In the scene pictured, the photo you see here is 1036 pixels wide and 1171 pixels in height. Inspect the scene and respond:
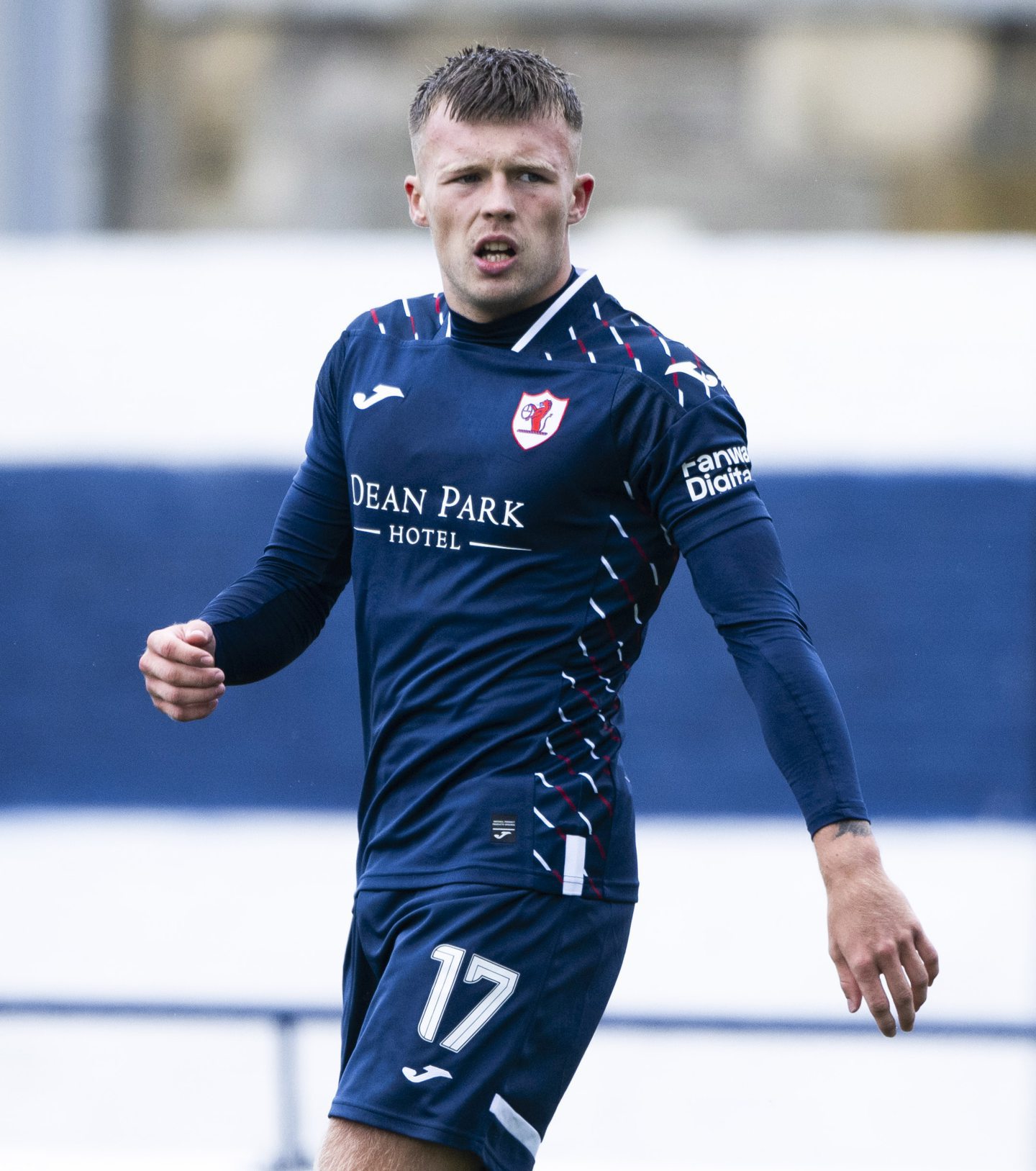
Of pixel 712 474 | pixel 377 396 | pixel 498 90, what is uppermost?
pixel 498 90

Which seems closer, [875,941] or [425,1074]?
[875,941]

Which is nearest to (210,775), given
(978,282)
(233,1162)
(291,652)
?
(233,1162)

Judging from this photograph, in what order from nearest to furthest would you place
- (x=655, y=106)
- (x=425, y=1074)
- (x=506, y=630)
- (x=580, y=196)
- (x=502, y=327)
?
(x=425, y=1074) → (x=506, y=630) → (x=502, y=327) → (x=580, y=196) → (x=655, y=106)

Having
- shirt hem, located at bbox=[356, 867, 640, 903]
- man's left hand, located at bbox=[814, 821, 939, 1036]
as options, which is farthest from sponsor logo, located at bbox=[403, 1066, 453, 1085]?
man's left hand, located at bbox=[814, 821, 939, 1036]

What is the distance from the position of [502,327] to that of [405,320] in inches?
7.2

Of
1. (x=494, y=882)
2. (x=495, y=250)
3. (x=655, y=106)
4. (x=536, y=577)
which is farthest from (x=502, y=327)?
(x=655, y=106)

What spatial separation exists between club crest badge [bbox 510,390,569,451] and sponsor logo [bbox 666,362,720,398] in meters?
0.14

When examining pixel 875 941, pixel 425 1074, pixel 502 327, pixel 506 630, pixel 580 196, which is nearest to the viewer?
pixel 875 941

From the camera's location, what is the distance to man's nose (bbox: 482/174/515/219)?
85.1 inches

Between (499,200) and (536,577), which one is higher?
(499,200)

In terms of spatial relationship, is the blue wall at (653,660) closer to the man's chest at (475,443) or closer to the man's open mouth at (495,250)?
the man's chest at (475,443)

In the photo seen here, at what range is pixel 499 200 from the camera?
216 cm

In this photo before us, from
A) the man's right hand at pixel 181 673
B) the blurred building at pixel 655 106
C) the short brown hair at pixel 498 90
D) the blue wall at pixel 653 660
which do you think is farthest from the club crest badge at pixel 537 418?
the blurred building at pixel 655 106

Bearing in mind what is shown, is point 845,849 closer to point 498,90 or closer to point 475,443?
point 475,443
